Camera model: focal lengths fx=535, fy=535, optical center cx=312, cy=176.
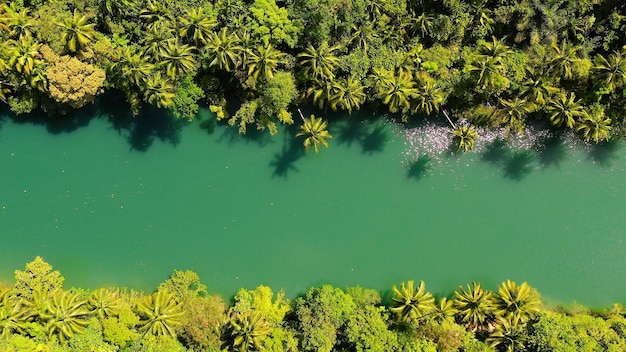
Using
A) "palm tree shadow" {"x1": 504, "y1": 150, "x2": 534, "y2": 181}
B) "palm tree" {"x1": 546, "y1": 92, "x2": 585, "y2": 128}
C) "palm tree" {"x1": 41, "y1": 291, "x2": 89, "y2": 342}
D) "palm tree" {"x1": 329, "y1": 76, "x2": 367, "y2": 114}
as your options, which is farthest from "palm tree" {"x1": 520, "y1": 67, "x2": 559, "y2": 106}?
"palm tree" {"x1": 41, "y1": 291, "x2": 89, "y2": 342}

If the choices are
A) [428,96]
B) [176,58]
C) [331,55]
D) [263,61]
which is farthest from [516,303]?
[176,58]

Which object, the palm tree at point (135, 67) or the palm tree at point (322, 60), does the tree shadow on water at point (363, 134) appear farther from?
the palm tree at point (135, 67)

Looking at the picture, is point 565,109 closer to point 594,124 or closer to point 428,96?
point 594,124

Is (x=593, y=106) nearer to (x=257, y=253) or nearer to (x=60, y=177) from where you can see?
(x=257, y=253)

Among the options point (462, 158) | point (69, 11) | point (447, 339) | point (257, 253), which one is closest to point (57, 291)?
point (257, 253)

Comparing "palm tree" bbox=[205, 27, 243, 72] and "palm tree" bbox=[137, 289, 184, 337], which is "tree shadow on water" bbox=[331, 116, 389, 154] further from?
"palm tree" bbox=[137, 289, 184, 337]

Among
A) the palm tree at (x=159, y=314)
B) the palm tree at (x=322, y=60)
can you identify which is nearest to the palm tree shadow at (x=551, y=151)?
the palm tree at (x=322, y=60)
